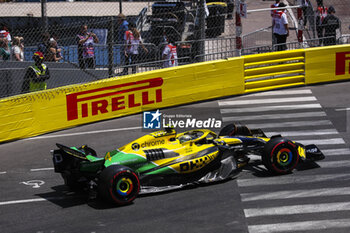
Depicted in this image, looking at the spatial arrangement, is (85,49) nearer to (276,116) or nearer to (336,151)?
(276,116)

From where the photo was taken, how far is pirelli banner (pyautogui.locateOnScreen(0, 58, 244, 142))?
12.4 metres

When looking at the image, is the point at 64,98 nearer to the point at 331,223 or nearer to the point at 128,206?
the point at 128,206

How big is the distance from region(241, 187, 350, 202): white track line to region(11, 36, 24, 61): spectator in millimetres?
6667

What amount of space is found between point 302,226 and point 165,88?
719 centimetres

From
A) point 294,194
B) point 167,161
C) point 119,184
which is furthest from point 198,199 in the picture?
point 294,194

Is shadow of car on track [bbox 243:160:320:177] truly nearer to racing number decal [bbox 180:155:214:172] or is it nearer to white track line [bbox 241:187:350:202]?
white track line [bbox 241:187:350:202]

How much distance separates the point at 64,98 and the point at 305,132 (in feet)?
17.2

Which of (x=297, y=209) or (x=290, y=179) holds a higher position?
(x=290, y=179)

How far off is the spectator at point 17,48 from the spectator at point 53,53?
74cm

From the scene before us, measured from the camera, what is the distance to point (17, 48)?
1298 centimetres

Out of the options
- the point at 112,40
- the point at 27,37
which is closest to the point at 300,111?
the point at 112,40

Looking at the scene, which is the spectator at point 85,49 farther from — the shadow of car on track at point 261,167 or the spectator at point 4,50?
the shadow of car on track at point 261,167

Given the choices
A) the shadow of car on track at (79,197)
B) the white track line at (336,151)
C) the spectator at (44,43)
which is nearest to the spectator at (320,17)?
the white track line at (336,151)

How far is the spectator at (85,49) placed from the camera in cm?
1300
